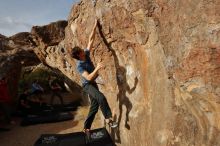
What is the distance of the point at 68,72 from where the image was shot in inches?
497

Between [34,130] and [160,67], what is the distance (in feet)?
24.3

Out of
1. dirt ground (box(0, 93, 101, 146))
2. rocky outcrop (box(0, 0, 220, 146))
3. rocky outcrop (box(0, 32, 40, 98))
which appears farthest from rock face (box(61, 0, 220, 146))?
rocky outcrop (box(0, 32, 40, 98))

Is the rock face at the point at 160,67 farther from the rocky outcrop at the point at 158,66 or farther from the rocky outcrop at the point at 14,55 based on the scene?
the rocky outcrop at the point at 14,55

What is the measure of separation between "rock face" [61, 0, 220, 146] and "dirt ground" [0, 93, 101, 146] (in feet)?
11.4

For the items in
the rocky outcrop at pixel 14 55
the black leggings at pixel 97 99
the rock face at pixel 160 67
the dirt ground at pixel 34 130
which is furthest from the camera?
the rocky outcrop at pixel 14 55

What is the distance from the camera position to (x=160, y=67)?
5750 millimetres

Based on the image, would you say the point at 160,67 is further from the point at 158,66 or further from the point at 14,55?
the point at 14,55

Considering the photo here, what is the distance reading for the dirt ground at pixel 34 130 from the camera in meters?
10.7

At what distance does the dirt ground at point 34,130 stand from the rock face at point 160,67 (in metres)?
3.49

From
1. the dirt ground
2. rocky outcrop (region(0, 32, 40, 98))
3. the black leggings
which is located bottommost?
the dirt ground

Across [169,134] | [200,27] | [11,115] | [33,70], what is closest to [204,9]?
[200,27]

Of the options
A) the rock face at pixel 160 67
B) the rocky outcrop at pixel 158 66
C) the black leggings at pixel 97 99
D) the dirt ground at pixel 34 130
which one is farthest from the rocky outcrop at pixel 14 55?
the black leggings at pixel 97 99

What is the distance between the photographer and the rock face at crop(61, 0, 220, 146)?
4746mm

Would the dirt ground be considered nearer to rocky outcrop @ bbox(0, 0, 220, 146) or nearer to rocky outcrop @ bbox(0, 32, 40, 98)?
rocky outcrop @ bbox(0, 32, 40, 98)
